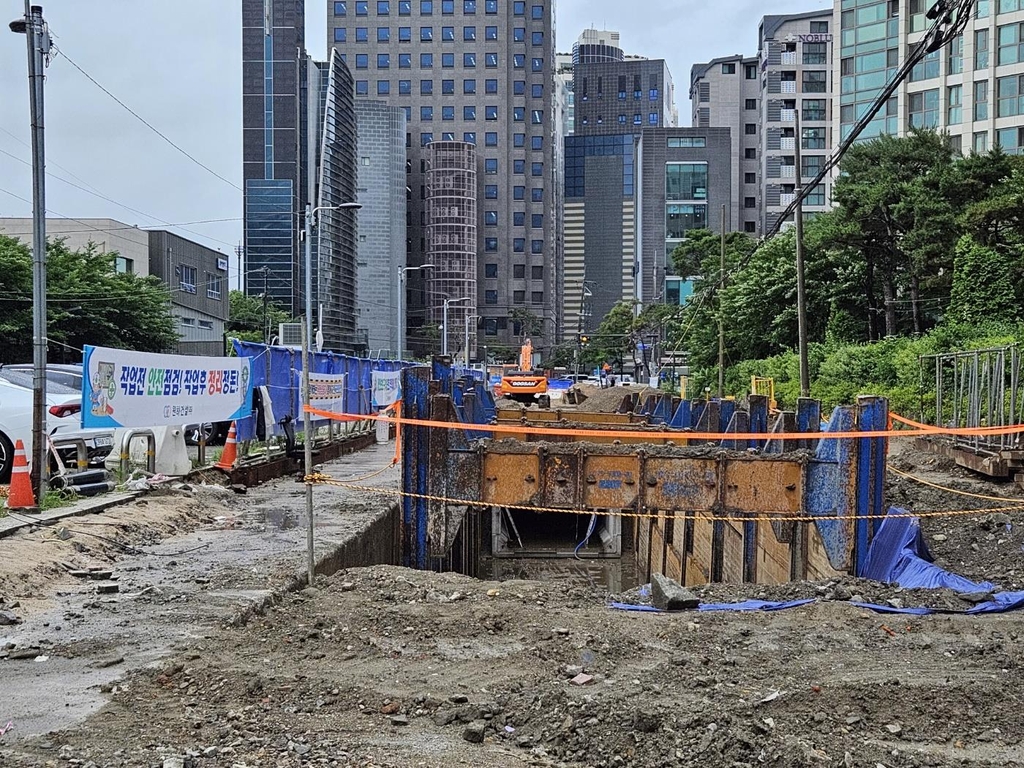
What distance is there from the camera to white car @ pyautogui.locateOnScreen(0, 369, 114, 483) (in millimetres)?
13039

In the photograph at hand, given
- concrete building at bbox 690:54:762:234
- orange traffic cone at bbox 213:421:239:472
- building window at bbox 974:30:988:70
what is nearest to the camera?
orange traffic cone at bbox 213:421:239:472

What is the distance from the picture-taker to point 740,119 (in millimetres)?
119438

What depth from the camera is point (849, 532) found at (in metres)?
10.1

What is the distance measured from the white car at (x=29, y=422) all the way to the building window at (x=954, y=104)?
53545 mm

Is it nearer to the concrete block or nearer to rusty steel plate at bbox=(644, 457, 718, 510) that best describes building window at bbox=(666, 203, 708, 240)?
rusty steel plate at bbox=(644, 457, 718, 510)

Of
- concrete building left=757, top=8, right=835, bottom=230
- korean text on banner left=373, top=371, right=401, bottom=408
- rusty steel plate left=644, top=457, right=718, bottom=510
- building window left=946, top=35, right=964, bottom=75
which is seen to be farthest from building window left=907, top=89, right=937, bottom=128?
rusty steel plate left=644, top=457, right=718, bottom=510

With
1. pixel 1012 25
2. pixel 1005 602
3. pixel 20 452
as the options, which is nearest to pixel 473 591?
pixel 1005 602

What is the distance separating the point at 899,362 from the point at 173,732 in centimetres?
2213

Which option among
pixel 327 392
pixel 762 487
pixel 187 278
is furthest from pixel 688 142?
pixel 762 487

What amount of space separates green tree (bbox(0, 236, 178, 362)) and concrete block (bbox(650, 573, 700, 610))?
98.3 feet

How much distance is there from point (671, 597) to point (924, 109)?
57.8 metres

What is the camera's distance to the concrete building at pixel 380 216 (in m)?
93.6

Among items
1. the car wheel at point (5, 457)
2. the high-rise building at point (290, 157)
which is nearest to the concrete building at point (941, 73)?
the high-rise building at point (290, 157)

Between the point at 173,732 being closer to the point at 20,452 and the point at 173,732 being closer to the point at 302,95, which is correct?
the point at 20,452
